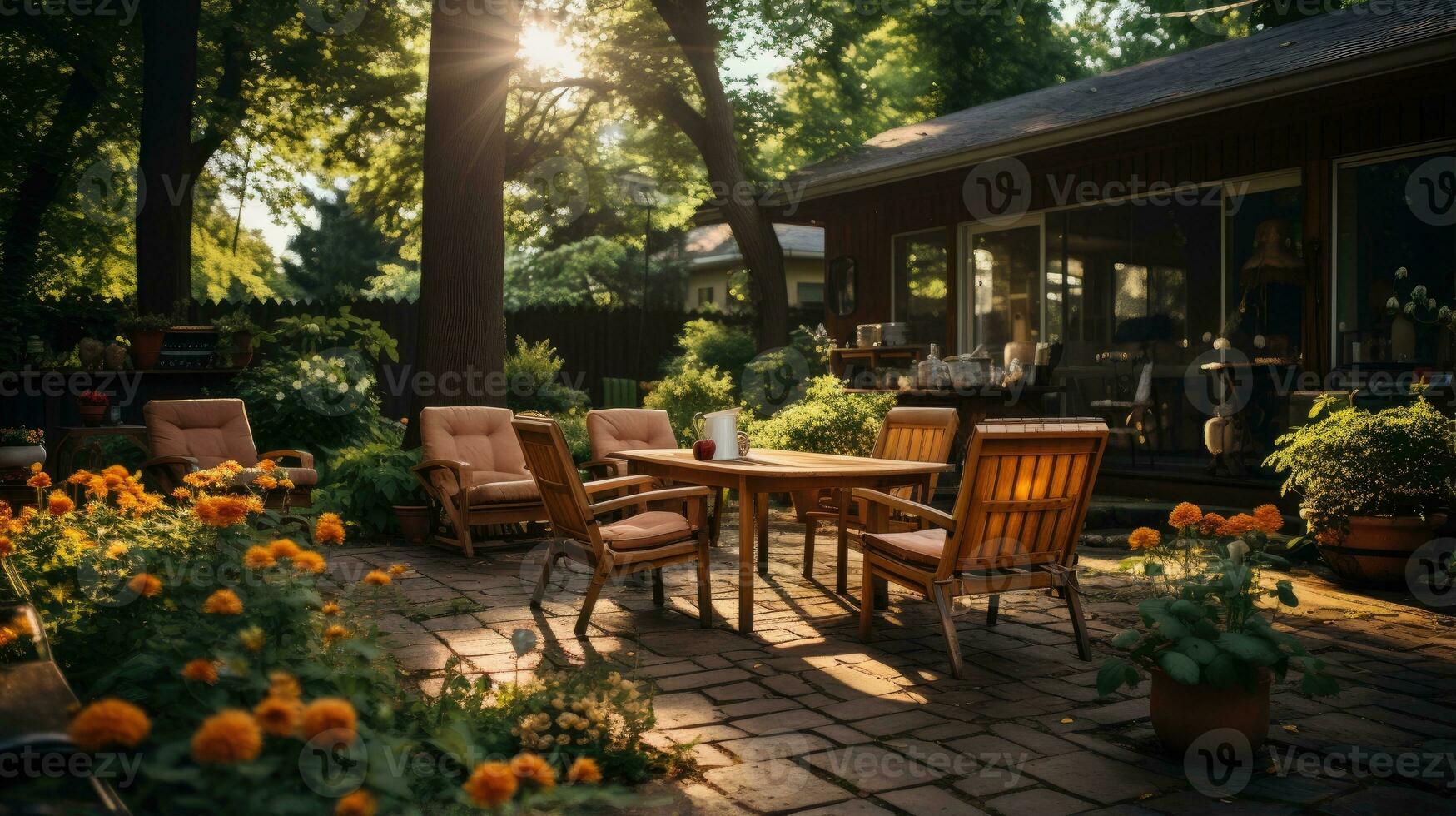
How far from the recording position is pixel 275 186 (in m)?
20.0

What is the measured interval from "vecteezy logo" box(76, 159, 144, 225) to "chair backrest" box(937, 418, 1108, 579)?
55.0ft

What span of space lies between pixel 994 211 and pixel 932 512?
24.5 ft

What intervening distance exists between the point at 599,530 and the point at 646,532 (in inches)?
9.3

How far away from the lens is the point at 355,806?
1.40 metres

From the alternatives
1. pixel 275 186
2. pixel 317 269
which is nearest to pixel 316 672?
pixel 275 186

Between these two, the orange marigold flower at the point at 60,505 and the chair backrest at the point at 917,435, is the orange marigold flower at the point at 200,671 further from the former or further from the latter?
the chair backrest at the point at 917,435

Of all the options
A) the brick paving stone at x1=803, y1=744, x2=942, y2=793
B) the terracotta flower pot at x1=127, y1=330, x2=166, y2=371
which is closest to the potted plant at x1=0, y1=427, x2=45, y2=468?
the terracotta flower pot at x1=127, y1=330, x2=166, y2=371

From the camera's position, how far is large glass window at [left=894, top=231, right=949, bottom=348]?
11.8 meters

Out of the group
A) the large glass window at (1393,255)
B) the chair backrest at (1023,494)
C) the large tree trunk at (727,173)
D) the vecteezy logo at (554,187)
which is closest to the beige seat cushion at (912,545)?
the chair backrest at (1023,494)

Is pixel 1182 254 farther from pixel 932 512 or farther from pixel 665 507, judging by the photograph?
pixel 932 512

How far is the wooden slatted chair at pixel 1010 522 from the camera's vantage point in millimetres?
4090

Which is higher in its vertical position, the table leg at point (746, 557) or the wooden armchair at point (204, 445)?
the wooden armchair at point (204, 445)

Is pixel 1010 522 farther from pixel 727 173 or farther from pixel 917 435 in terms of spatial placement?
pixel 727 173

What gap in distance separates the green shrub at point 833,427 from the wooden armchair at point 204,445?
3827 mm
